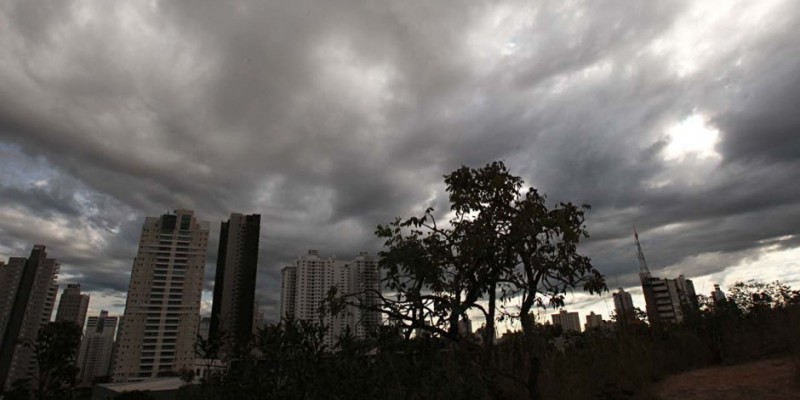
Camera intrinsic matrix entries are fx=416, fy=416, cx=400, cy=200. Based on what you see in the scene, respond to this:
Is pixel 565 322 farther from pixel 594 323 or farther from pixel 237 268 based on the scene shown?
pixel 237 268

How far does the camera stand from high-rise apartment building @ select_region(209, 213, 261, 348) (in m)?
87.1

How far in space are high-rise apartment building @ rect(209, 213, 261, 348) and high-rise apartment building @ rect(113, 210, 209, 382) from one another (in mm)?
6298

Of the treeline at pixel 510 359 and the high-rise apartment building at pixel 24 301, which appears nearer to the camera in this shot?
the treeline at pixel 510 359

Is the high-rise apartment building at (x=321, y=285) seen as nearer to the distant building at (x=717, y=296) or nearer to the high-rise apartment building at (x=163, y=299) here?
the distant building at (x=717, y=296)

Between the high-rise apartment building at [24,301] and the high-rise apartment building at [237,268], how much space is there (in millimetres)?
38364

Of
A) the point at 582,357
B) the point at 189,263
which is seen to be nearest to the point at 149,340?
the point at 189,263

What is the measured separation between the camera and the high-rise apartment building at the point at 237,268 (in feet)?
286

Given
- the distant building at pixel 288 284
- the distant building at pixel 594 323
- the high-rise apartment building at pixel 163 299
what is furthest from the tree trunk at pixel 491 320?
the high-rise apartment building at pixel 163 299

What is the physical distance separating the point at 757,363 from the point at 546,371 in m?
5.13

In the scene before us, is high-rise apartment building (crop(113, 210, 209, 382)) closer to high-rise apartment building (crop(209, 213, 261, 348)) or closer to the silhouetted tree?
high-rise apartment building (crop(209, 213, 261, 348))

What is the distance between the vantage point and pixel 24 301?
304 ft

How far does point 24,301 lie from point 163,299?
32.7 metres

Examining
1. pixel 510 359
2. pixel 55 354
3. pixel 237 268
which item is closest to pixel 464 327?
pixel 510 359

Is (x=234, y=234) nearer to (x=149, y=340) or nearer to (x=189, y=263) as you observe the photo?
(x=189, y=263)
